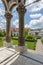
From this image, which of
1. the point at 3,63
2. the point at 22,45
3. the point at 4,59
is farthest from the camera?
the point at 22,45

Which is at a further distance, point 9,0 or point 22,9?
point 9,0

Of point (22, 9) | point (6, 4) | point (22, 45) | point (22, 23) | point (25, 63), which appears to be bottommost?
point (25, 63)

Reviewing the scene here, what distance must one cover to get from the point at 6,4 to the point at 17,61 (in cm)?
445

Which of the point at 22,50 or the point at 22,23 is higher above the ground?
the point at 22,23

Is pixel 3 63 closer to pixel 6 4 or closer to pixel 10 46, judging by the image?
pixel 10 46

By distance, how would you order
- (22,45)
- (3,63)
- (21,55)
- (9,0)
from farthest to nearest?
1. (9,0)
2. (22,45)
3. (21,55)
4. (3,63)

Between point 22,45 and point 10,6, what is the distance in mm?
2920

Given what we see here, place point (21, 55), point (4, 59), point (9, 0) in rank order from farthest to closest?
point (9, 0) < point (21, 55) < point (4, 59)

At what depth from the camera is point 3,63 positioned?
5.37 metres

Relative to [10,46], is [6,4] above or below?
above

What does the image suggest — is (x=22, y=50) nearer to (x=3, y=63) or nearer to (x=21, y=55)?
(x=21, y=55)

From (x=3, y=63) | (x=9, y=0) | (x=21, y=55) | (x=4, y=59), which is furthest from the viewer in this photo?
(x=9, y=0)

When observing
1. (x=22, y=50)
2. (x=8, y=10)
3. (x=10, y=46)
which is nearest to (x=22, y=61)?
(x=22, y=50)

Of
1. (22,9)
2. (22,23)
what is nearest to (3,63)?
(22,23)
